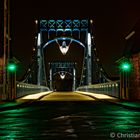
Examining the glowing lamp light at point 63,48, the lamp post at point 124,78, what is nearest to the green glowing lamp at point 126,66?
the lamp post at point 124,78

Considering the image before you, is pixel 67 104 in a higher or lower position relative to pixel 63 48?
lower

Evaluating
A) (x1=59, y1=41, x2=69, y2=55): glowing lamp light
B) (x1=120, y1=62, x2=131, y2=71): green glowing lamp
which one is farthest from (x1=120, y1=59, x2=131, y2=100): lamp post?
(x1=59, y1=41, x2=69, y2=55): glowing lamp light

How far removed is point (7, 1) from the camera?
1495 inches

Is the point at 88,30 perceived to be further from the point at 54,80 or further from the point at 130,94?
the point at 54,80

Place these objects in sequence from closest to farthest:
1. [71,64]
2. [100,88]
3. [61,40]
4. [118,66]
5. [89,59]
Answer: [118,66] < [100,88] < [89,59] < [61,40] < [71,64]

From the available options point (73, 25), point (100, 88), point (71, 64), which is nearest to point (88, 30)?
point (73, 25)

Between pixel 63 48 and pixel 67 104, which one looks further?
pixel 63 48

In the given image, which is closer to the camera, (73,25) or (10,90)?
(10,90)

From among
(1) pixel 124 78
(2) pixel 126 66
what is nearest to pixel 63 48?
(1) pixel 124 78

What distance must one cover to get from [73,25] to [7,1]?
62.8 meters

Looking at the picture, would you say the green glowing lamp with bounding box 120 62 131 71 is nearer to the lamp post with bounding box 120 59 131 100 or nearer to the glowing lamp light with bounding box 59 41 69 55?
the lamp post with bounding box 120 59 131 100

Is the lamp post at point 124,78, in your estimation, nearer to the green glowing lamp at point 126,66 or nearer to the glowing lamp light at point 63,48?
the green glowing lamp at point 126,66

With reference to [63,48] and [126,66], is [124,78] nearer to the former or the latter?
[126,66]

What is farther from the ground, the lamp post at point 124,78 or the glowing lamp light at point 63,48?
the glowing lamp light at point 63,48
